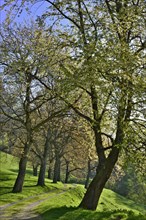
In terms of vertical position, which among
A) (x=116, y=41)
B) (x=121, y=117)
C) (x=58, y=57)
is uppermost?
(x=58, y=57)

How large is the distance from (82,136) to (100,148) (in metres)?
16.1

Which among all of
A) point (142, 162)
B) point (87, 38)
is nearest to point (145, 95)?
point (87, 38)

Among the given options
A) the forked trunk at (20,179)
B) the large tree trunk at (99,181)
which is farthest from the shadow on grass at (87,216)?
the forked trunk at (20,179)

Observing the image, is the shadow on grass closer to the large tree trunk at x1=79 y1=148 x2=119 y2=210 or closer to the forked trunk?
the large tree trunk at x1=79 y1=148 x2=119 y2=210

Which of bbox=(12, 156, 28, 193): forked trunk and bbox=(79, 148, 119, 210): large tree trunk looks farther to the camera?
bbox=(12, 156, 28, 193): forked trunk

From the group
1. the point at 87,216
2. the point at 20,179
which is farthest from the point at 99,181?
the point at 20,179

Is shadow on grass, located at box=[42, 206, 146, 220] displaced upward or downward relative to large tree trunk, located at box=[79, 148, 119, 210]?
downward

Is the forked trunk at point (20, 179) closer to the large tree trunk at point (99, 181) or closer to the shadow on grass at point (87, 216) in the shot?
the large tree trunk at point (99, 181)

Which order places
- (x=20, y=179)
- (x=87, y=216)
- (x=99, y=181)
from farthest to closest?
(x=20, y=179), (x=99, y=181), (x=87, y=216)

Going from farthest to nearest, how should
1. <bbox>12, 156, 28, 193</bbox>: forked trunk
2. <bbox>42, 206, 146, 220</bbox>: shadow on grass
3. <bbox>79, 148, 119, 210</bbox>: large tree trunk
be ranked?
<bbox>12, 156, 28, 193</bbox>: forked trunk < <bbox>79, 148, 119, 210</bbox>: large tree trunk < <bbox>42, 206, 146, 220</bbox>: shadow on grass

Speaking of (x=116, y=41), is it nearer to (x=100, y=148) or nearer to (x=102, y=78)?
(x=102, y=78)

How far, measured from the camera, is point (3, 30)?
33094mm

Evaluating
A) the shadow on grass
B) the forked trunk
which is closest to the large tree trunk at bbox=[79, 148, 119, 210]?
the shadow on grass

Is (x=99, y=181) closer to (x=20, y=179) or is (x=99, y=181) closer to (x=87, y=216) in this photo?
(x=87, y=216)
